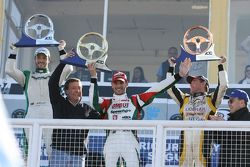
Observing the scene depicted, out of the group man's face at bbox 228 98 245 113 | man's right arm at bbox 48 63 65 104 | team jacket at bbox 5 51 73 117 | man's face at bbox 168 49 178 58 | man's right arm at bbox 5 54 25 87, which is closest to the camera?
man's face at bbox 228 98 245 113

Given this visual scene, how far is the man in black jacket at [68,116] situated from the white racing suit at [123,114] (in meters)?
0.14

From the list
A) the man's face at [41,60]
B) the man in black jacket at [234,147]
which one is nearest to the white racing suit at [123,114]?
the man's face at [41,60]

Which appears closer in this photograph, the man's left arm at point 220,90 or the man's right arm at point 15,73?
the man's left arm at point 220,90

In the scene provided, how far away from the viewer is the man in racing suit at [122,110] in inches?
266

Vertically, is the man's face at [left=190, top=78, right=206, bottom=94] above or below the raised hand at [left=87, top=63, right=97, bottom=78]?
below

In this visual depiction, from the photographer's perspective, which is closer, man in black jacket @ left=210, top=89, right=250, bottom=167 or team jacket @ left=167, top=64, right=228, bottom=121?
man in black jacket @ left=210, top=89, right=250, bottom=167

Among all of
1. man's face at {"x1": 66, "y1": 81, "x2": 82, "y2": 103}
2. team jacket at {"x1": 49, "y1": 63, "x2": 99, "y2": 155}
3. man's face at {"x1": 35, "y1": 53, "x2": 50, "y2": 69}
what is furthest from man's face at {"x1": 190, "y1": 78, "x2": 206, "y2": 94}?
man's face at {"x1": 35, "y1": 53, "x2": 50, "y2": 69}

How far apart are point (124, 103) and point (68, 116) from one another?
24.9 inches

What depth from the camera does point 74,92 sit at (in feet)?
23.8

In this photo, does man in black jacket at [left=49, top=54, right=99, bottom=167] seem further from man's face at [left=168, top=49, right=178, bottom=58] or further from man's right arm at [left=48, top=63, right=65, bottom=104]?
man's face at [left=168, top=49, right=178, bottom=58]

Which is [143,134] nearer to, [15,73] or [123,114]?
[123,114]

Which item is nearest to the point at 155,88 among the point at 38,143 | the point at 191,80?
the point at 191,80

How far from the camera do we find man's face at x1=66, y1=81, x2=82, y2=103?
7258 millimetres

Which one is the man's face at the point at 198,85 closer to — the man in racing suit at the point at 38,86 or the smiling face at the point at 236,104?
the smiling face at the point at 236,104
